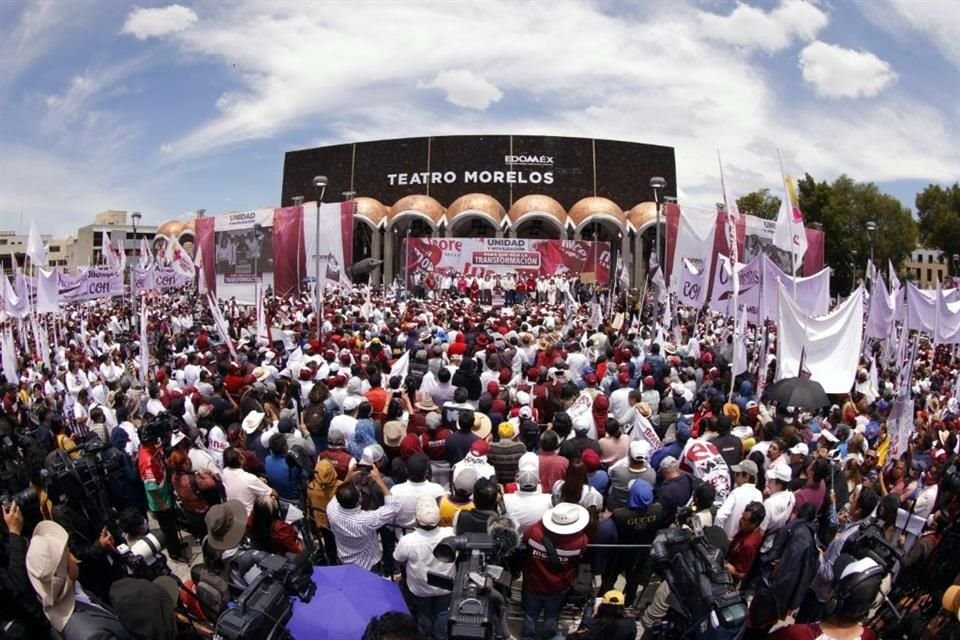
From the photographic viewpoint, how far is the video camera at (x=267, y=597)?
3260mm

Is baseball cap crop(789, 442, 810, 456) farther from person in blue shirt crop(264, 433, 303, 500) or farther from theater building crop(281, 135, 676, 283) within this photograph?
theater building crop(281, 135, 676, 283)

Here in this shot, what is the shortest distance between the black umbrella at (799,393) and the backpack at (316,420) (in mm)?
4814

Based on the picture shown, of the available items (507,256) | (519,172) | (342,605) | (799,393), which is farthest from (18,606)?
(519,172)

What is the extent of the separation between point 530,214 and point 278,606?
37321 millimetres

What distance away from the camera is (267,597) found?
3.39 m

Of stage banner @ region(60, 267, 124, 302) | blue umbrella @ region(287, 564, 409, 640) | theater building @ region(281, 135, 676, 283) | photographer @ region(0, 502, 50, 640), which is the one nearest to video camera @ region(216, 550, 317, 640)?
blue umbrella @ region(287, 564, 409, 640)

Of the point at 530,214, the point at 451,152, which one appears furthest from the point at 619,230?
the point at 451,152

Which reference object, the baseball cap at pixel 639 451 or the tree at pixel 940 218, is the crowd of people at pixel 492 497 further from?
the tree at pixel 940 218

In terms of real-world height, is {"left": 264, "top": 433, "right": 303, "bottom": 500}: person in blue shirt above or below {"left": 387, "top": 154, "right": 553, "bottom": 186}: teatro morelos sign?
below

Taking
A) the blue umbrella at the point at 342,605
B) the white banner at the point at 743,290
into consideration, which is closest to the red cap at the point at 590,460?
the blue umbrella at the point at 342,605

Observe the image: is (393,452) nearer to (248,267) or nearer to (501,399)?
(501,399)

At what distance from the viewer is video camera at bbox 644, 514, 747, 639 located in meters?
3.71

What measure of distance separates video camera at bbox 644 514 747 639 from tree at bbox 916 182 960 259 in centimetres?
6229

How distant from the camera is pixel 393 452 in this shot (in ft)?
23.1
